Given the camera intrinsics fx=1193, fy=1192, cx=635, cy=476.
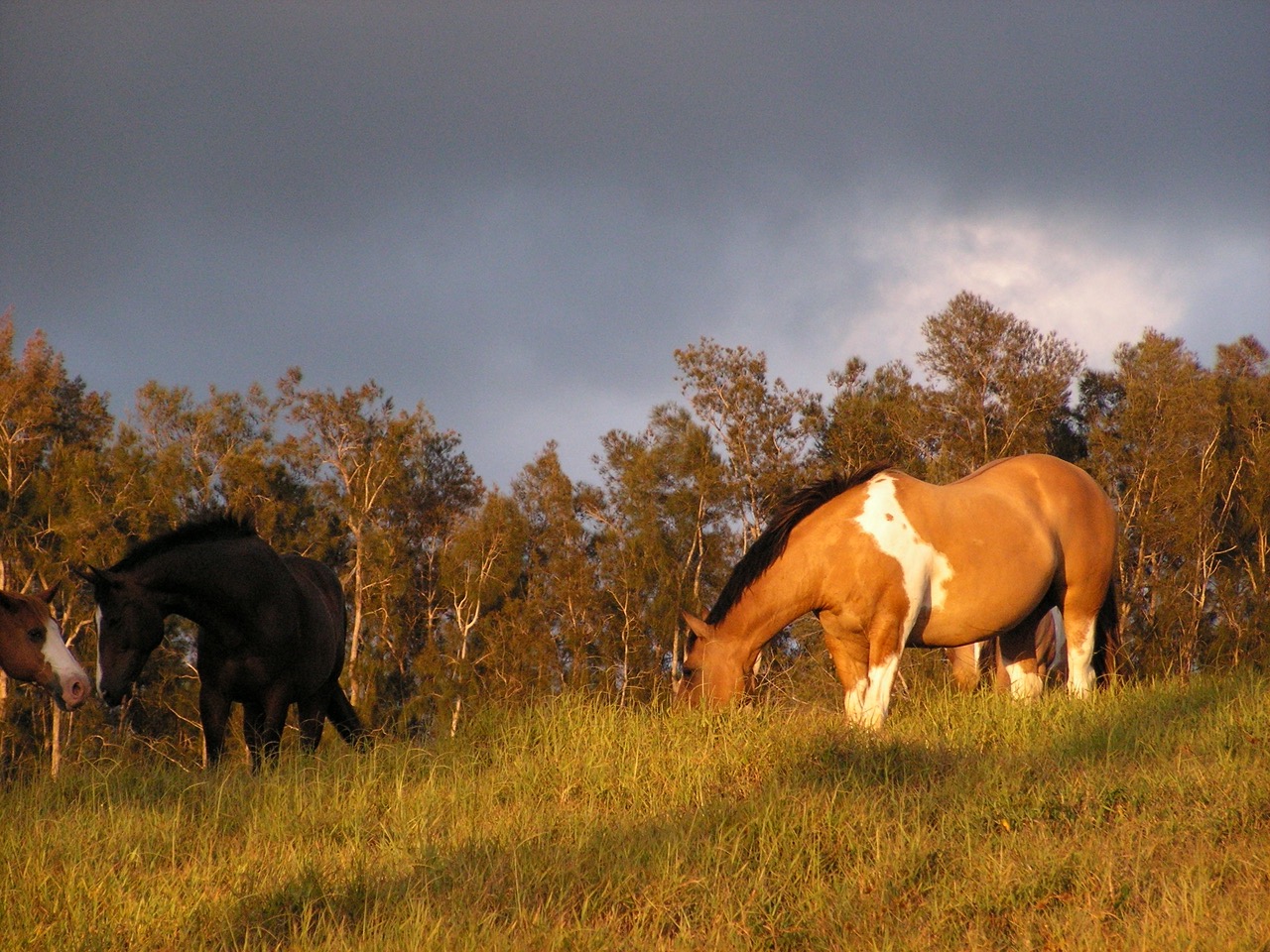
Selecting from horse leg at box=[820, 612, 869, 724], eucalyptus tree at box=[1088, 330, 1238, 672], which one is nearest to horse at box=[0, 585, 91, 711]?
horse leg at box=[820, 612, 869, 724]

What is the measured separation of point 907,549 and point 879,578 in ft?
0.98

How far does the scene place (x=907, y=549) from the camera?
811 cm

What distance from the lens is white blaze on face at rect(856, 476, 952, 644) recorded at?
8070 mm

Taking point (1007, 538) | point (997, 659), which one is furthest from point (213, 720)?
point (997, 659)

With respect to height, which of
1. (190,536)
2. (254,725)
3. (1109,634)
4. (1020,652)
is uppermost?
(190,536)

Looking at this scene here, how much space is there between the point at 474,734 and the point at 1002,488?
438cm

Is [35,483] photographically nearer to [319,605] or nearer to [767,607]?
[319,605]

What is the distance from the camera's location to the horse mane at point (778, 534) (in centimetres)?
832

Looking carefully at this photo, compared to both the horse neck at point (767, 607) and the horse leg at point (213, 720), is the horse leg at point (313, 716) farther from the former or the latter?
the horse neck at point (767, 607)

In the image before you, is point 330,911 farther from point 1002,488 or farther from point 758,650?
point 1002,488

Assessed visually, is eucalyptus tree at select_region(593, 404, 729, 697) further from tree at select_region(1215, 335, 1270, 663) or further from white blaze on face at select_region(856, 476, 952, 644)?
white blaze on face at select_region(856, 476, 952, 644)

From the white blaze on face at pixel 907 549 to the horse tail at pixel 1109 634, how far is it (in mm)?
2108

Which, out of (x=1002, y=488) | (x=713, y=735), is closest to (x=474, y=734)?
(x=713, y=735)

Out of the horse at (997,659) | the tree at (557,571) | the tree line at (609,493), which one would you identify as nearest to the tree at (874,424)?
the tree line at (609,493)
